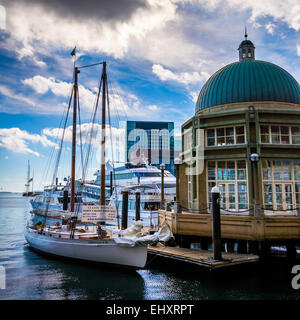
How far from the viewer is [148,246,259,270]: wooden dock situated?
12695mm

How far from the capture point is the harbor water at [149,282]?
12016 millimetres

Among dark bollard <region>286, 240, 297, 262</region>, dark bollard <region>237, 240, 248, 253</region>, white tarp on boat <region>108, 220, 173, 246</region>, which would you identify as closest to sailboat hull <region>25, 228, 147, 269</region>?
white tarp on boat <region>108, 220, 173, 246</region>

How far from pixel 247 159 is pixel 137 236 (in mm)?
8901

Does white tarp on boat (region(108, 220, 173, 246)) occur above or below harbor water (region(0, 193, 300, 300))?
above

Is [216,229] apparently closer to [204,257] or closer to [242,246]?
[204,257]

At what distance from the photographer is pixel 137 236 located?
15.5 metres

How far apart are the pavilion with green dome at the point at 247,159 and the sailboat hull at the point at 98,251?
337 centimetres

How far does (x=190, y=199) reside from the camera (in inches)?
828

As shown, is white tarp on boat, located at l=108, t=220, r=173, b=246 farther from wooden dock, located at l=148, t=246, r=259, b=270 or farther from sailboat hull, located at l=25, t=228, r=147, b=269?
wooden dock, located at l=148, t=246, r=259, b=270

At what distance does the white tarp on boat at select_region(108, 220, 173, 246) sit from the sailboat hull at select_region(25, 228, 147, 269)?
51 cm

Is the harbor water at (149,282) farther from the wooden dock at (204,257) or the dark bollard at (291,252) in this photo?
the wooden dock at (204,257)

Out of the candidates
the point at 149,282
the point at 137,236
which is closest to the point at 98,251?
the point at 137,236
